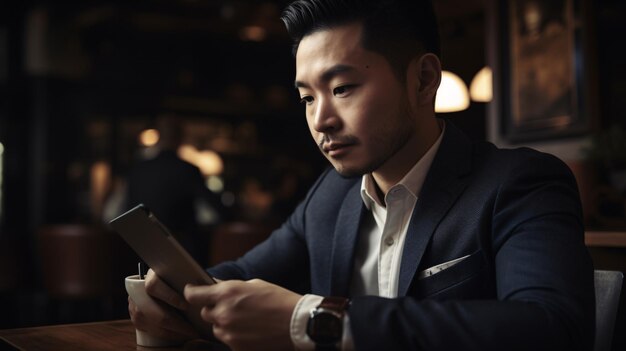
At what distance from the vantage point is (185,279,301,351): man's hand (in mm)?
892

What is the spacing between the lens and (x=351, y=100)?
114cm

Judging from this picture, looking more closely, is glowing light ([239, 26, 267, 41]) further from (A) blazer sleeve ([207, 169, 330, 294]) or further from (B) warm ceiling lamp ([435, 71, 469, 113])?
(A) blazer sleeve ([207, 169, 330, 294])

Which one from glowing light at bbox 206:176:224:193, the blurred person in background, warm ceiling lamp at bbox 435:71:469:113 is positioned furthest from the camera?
glowing light at bbox 206:176:224:193

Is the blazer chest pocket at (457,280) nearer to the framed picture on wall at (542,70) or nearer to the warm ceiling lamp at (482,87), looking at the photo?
the framed picture on wall at (542,70)

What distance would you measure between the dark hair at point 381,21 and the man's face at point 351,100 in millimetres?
21

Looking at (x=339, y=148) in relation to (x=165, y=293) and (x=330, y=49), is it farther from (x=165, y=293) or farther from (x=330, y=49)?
(x=165, y=293)

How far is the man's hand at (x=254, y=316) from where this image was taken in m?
0.89

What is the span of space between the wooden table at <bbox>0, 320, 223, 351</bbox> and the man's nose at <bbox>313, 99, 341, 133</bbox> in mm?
437

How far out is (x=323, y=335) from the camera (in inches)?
35.0

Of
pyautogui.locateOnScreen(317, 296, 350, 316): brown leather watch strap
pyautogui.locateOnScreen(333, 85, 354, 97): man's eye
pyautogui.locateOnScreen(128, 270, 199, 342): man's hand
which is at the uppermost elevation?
pyautogui.locateOnScreen(333, 85, 354, 97): man's eye

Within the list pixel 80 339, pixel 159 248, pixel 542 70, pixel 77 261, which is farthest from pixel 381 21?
pixel 77 261

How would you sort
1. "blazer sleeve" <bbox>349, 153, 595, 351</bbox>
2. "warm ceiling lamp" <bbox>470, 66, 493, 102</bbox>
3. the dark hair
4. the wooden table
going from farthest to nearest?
1. "warm ceiling lamp" <bbox>470, 66, 493, 102</bbox>
2. the dark hair
3. the wooden table
4. "blazer sleeve" <bbox>349, 153, 595, 351</bbox>

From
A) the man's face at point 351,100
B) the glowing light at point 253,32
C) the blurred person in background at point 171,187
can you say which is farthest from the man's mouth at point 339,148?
the glowing light at point 253,32

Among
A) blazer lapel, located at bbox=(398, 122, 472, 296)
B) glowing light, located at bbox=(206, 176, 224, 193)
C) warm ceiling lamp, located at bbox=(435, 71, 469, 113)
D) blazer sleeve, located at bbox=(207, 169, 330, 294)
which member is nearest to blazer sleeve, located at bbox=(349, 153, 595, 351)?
blazer lapel, located at bbox=(398, 122, 472, 296)
